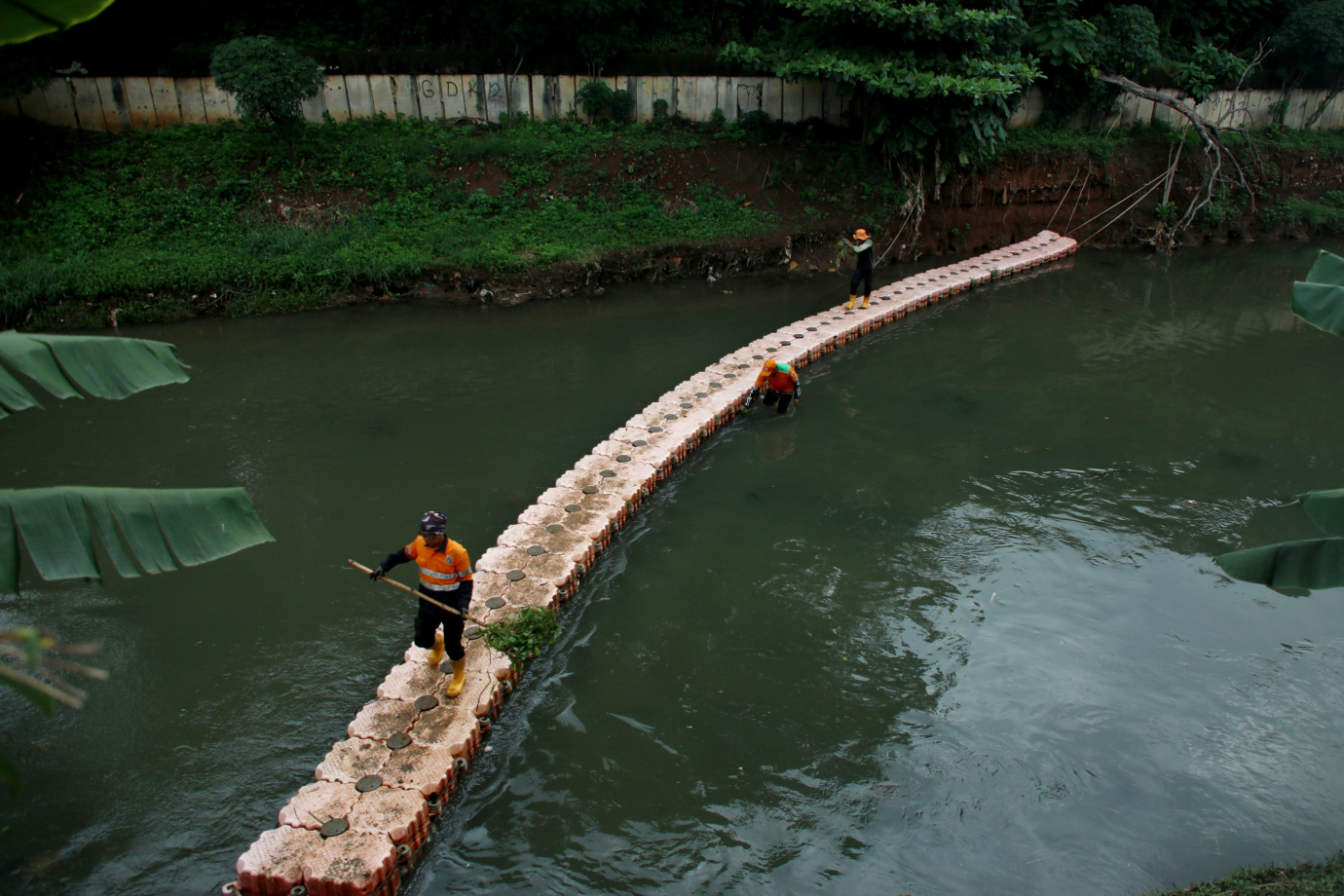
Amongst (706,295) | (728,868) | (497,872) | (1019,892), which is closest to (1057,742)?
(1019,892)

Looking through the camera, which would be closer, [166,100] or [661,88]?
[166,100]

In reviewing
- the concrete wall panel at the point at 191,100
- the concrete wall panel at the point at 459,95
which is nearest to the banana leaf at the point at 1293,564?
the concrete wall panel at the point at 459,95

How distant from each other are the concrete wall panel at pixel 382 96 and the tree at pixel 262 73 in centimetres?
269

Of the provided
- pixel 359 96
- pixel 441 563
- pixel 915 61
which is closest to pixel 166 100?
pixel 359 96

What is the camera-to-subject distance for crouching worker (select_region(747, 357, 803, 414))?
10.4 m

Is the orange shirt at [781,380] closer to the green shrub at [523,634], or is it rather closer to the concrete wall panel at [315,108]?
the green shrub at [523,634]

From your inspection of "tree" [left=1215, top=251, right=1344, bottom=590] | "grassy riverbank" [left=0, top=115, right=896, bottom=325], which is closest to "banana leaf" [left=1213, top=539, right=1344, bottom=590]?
"tree" [left=1215, top=251, right=1344, bottom=590]

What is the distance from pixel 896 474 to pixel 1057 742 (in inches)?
151

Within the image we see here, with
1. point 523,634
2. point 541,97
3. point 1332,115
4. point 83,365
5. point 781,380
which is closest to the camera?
point 83,365

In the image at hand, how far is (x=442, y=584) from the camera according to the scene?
5.73 meters

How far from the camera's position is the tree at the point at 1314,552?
438 centimetres

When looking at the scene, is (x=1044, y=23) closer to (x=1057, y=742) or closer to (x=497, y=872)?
(x=1057, y=742)

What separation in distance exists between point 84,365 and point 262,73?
476 inches

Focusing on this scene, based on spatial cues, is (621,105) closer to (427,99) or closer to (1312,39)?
(427,99)
